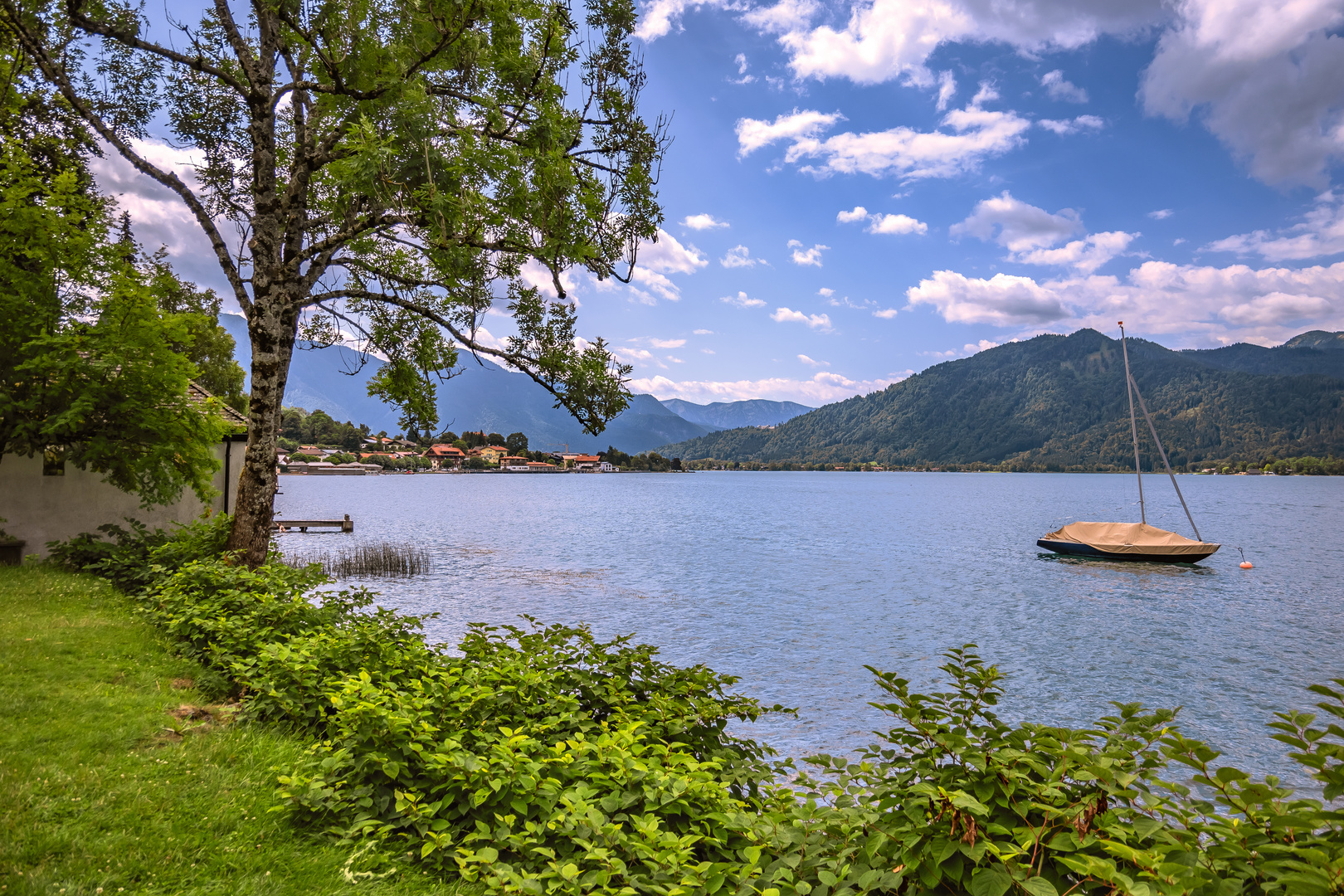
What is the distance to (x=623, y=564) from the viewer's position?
131 feet

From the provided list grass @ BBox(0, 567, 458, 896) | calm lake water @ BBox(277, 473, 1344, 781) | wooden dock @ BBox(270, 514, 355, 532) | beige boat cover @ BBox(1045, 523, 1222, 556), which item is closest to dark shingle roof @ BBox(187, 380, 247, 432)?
calm lake water @ BBox(277, 473, 1344, 781)

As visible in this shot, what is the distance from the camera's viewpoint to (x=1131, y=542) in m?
41.9

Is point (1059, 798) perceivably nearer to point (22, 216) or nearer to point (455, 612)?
point (22, 216)

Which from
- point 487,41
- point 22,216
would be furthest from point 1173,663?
point 22,216

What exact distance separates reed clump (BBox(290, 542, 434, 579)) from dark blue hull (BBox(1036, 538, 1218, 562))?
128 feet

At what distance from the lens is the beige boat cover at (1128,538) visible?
39.5 m

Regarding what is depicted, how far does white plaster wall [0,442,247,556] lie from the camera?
16.8 m

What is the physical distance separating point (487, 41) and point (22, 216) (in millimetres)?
10419

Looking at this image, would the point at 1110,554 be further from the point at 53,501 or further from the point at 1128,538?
the point at 53,501

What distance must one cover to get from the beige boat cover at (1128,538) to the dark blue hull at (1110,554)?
221 mm

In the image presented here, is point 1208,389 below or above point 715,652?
above

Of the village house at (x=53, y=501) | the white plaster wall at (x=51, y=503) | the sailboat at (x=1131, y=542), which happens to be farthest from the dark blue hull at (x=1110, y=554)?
the white plaster wall at (x=51, y=503)

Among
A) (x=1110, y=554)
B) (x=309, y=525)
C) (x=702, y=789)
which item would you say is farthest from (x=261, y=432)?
→ (x=1110, y=554)

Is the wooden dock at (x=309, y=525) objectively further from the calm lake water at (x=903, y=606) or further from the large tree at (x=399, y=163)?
the large tree at (x=399, y=163)
